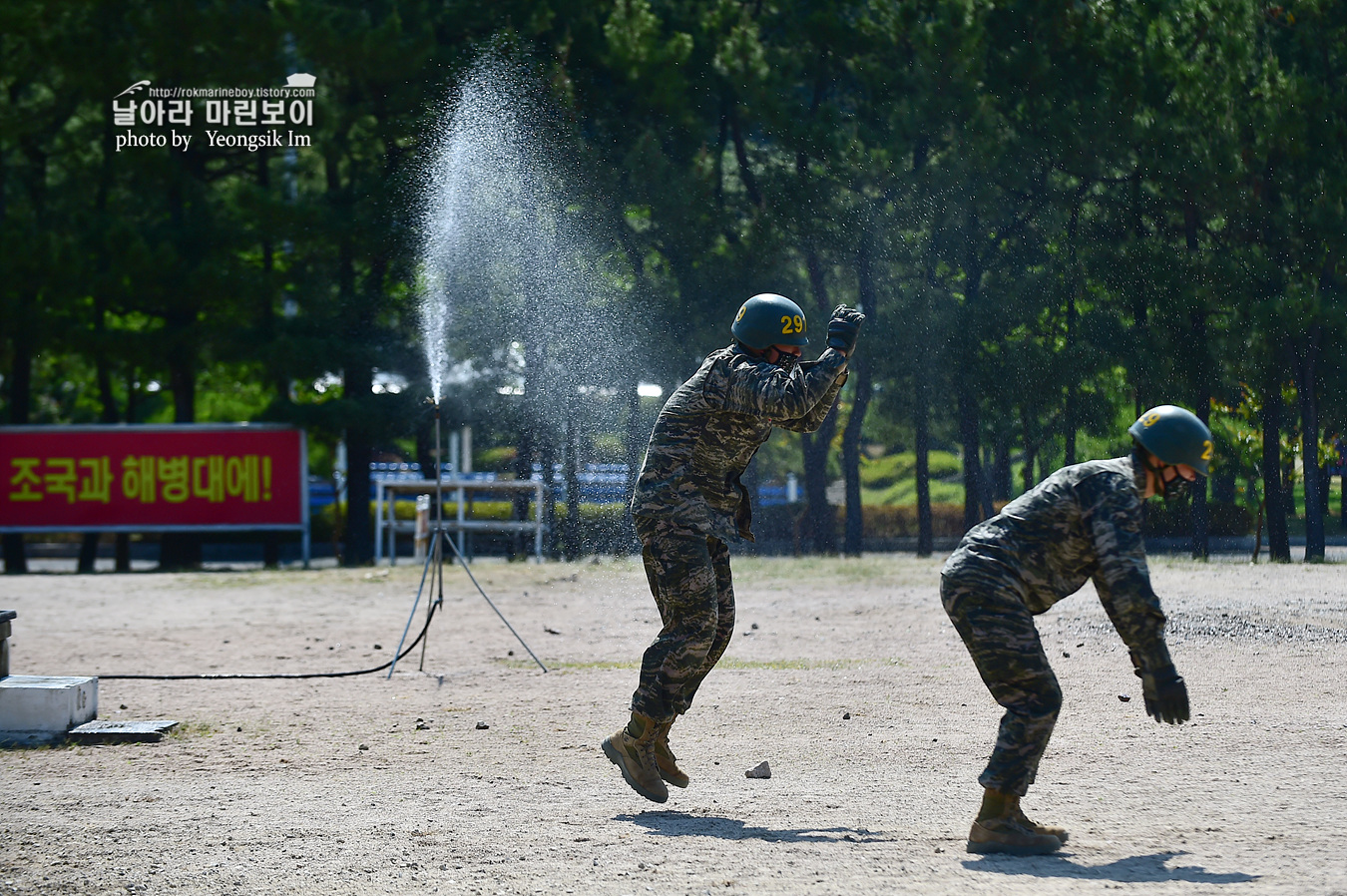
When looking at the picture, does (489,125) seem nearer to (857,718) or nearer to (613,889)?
(857,718)

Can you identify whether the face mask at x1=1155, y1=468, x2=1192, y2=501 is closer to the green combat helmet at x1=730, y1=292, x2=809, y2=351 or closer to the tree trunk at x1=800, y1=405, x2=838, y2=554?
the green combat helmet at x1=730, y1=292, x2=809, y2=351

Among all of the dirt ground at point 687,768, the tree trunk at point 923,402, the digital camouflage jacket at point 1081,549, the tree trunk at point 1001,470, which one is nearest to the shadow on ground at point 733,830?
the dirt ground at point 687,768

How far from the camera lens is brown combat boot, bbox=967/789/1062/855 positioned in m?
4.37

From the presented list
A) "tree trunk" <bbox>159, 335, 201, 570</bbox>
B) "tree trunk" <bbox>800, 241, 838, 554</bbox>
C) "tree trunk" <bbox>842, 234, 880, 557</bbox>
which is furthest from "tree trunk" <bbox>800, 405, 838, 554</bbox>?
"tree trunk" <bbox>159, 335, 201, 570</bbox>

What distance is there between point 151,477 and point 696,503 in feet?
59.5

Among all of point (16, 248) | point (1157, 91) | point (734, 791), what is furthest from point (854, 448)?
point (734, 791)

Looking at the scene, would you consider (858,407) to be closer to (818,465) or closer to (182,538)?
(818,465)

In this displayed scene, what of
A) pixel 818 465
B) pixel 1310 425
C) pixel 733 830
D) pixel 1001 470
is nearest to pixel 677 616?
pixel 733 830

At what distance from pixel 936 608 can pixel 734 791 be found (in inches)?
280

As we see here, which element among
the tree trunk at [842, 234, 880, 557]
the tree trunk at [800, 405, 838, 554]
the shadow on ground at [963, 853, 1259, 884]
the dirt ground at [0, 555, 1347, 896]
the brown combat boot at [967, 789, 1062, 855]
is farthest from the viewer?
the tree trunk at [800, 405, 838, 554]

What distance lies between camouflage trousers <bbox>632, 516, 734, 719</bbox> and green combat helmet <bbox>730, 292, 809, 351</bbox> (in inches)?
30.8

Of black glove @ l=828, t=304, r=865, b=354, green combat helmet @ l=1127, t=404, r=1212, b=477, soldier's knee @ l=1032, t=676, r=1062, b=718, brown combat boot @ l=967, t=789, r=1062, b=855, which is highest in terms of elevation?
black glove @ l=828, t=304, r=865, b=354

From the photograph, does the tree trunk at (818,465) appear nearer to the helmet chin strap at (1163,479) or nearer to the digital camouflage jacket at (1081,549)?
the digital camouflage jacket at (1081,549)

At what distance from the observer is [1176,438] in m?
4.25
